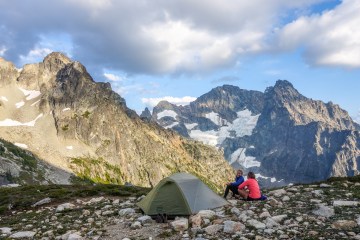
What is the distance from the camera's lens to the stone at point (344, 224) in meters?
14.3

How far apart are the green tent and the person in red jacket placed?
223cm

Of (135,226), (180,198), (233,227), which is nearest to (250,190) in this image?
(180,198)

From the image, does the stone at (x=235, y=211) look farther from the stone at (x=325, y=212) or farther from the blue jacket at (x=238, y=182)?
the blue jacket at (x=238, y=182)

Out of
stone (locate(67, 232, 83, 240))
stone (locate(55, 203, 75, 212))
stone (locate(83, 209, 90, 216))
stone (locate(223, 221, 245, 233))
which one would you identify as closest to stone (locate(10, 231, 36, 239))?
stone (locate(67, 232, 83, 240))

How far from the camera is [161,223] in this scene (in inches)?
710

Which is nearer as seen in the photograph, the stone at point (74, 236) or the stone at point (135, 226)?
the stone at point (74, 236)

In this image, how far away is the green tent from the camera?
19.2 meters

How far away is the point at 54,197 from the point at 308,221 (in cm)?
2455

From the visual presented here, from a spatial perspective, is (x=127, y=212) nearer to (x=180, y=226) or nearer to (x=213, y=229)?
(x=180, y=226)

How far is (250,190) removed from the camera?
870 inches

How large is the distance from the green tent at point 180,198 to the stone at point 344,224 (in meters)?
6.98

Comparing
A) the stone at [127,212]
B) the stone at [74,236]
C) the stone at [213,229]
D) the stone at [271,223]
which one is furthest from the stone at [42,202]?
the stone at [271,223]

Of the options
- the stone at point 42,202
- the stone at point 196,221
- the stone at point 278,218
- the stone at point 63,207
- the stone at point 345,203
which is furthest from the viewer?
the stone at point 42,202

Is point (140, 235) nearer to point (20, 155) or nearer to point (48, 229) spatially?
point (48, 229)
